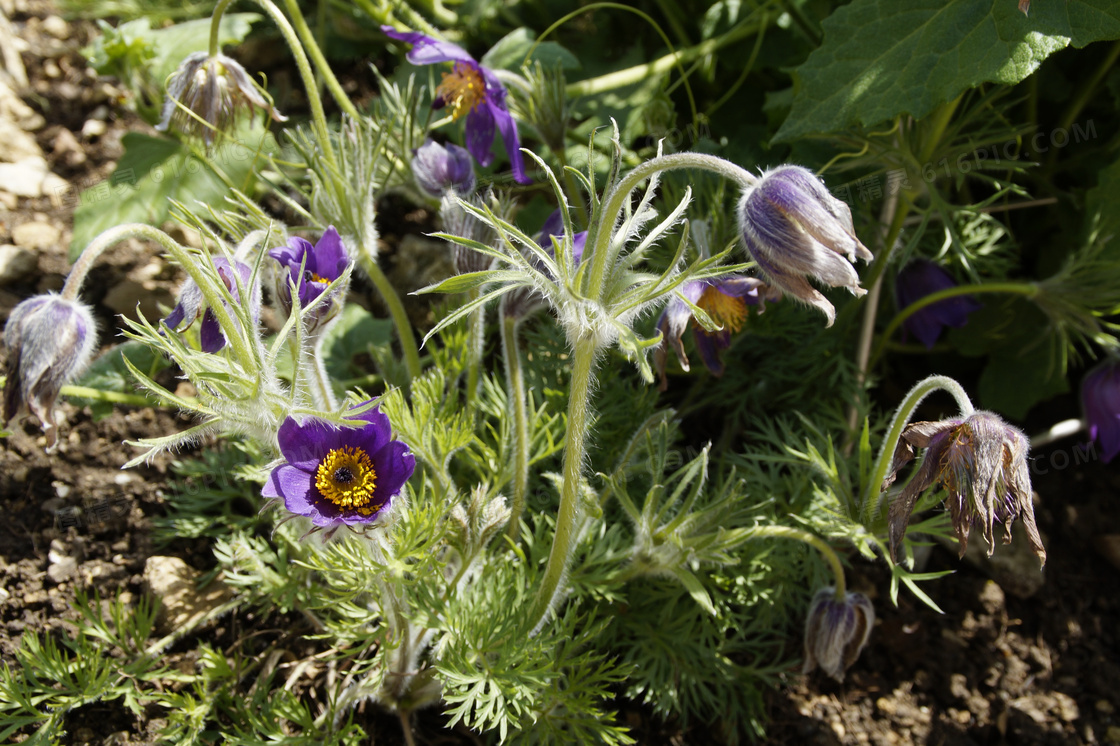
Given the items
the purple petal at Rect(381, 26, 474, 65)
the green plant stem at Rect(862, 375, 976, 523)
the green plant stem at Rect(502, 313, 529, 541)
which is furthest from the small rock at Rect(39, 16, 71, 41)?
the green plant stem at Rect(862, 375, 976, 523)

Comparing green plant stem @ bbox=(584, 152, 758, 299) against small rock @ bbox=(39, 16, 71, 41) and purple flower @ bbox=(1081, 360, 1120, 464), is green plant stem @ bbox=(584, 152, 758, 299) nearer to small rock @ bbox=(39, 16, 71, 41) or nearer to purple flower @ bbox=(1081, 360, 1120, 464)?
purple flower @ bbox=(1081, 360, 1120, 464)

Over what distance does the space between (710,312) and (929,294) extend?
0.64 meters

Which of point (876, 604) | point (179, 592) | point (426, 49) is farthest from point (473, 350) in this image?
point (876, 604)

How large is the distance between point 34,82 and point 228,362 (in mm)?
2120

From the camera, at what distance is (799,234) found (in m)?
1.14

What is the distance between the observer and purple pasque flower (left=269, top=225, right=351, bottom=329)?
130 cm

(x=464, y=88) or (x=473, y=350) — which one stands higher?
(x=464, y=88)

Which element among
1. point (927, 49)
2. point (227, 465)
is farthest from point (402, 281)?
point (927, 49)

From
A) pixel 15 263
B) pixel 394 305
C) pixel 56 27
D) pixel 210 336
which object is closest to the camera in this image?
pixel 210 336

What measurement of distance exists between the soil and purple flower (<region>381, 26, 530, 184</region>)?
3.13ft

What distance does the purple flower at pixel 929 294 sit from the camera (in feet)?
6.36

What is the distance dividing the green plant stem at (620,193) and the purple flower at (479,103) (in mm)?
537

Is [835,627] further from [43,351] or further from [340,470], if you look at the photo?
[43,351]

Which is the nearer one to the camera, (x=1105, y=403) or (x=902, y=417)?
(x=902, y=417)
